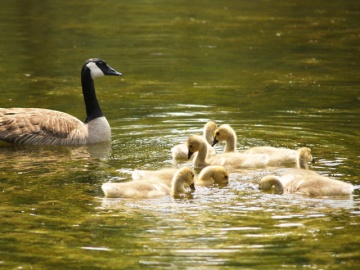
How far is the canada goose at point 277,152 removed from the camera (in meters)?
10.9

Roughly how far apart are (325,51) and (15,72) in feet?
22.3

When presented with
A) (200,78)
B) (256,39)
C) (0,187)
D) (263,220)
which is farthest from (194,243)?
(256,39)

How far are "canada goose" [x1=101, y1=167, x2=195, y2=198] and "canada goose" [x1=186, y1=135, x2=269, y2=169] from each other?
47.0 inches

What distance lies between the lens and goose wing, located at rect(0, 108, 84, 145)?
13.5 meters

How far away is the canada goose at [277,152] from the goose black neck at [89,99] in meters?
2.58

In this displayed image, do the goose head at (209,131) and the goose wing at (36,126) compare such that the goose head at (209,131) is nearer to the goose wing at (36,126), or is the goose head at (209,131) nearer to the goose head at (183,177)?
the goose wing at (36,126)

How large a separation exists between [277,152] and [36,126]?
12.7 feet

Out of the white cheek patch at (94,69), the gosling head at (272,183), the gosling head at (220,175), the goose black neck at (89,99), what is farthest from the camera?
the white cheek patch at (94,69)

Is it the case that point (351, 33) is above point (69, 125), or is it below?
above

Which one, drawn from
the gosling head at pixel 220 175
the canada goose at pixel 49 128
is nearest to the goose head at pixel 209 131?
the canada goose at pixel 49 128

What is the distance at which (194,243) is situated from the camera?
27.2 ft

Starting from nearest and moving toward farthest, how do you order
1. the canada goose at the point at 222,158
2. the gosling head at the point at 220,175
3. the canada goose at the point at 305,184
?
the canada goose at the point at 305,184
the gosling head at the point at 220,175
the canada goose at the point at 222,158

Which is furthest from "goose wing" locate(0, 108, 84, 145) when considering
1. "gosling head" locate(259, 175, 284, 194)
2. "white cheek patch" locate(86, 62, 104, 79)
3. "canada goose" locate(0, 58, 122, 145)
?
"gosling head" locate(259, 175, 284, 194)

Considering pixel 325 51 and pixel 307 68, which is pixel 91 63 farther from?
pixel 325 51
